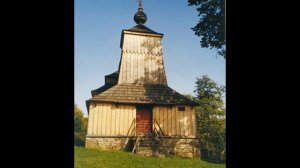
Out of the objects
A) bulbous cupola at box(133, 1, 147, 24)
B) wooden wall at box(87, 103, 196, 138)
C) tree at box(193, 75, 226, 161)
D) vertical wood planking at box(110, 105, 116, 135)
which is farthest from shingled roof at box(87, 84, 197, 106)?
bulbous cupola at box(133, 1, 147, 24)

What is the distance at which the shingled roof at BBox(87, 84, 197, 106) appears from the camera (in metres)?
14.6

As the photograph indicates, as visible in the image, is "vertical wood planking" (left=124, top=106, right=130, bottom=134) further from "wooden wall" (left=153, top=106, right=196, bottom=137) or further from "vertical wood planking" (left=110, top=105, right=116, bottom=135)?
"wooden wall" (left=153, top=106, right=196, bottom=137)

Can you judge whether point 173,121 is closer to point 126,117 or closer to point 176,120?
point 176,120

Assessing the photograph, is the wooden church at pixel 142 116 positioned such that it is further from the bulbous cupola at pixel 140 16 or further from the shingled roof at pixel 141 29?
the bulbous cupola at pixel 140 16

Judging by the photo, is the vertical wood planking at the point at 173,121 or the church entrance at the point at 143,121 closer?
the vertical wood planking at the point at 173,121

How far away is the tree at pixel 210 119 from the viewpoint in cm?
1693

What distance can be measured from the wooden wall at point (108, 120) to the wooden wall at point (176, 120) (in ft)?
5.24

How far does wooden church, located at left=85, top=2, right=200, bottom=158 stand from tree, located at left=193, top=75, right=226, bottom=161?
2591mm

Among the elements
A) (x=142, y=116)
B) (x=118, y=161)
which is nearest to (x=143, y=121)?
(x=142, y=116)

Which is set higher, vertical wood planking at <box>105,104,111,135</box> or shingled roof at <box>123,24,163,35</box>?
shingled roof at <box>123,24,163,35</box>

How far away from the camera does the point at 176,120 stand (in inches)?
578

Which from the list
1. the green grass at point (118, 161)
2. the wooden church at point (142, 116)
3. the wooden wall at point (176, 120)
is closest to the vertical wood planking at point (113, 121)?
the wooden church at point (142, 116)
